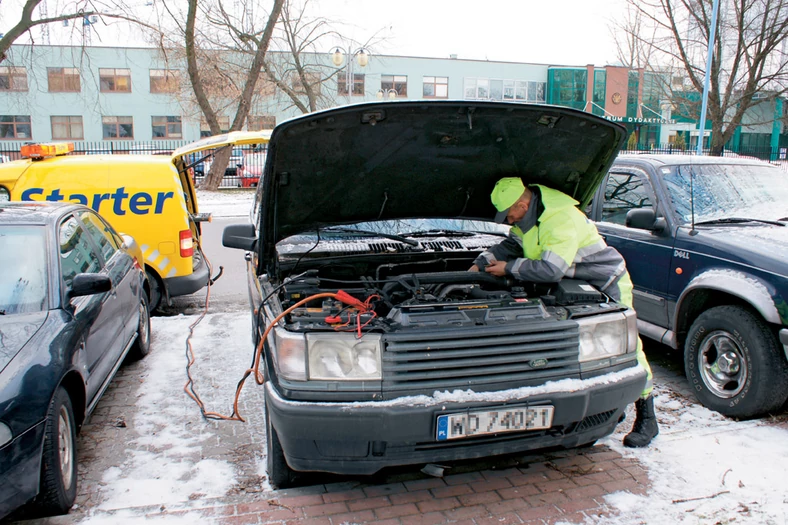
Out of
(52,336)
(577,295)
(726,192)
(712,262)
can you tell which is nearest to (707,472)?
(577,295)

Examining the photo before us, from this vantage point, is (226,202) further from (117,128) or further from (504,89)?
(504,89)

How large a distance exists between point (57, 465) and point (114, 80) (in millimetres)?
46111

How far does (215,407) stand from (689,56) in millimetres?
21238

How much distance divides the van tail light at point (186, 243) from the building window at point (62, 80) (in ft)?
136

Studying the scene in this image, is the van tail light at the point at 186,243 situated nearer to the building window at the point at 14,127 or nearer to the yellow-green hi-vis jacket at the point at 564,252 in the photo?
the yellow-green hi-vis jacket at the point at 564,252

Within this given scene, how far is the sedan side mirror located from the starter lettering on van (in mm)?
4682

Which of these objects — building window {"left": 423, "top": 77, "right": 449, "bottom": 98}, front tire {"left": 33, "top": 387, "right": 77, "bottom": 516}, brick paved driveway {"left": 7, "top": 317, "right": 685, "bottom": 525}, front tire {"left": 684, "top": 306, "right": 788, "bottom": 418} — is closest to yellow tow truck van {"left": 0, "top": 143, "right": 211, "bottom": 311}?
brick paved driveway {"left": 7, "top": 317, "right": 685, "bottom": 525}

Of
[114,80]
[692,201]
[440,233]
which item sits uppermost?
[114,80]

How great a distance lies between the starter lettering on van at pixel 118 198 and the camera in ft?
20.5

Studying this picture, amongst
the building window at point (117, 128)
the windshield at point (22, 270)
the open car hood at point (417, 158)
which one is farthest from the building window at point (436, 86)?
the windshield at point (22, 270)

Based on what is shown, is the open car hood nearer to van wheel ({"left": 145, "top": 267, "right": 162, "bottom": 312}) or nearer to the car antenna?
the car antenna

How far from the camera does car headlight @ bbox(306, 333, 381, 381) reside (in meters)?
2.77

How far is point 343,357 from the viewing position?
2.80 m

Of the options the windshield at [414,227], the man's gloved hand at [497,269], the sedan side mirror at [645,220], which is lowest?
the man's gloved hand at [497,269]
